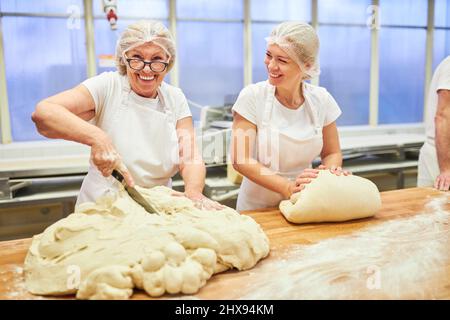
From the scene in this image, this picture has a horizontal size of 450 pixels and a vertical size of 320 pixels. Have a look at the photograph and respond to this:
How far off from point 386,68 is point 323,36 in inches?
39.4

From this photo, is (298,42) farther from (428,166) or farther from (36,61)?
(36,61)

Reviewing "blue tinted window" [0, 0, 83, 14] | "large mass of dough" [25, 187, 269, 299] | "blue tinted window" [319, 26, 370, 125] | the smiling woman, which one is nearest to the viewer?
"large mass of dough" [25, 187, 269, 299]

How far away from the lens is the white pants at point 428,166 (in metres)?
2.37

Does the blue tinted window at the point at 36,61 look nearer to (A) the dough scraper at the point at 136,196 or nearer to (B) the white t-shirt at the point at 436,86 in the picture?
(A) the dough scraper at the point at 136,196

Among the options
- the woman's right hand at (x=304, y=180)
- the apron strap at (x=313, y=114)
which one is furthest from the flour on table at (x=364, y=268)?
the apron strap at (x=313, y=114)

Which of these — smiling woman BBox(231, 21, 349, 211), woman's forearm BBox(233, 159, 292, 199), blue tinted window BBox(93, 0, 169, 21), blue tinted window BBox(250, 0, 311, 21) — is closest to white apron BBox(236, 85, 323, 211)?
smiling woman BBox(231, 21, 349, 211)

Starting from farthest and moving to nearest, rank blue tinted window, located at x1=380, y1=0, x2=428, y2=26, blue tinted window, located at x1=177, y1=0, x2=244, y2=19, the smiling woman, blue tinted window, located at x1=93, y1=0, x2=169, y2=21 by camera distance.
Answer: blue tinted window, located at x1=380, y1=0, x2=428, y2=26, blue tinted window, located at x1=177, y1=0, x2=244, y2=19, blue tinted window, located at x1=93, y1=0, x2=169, y2=21, the smiling woman

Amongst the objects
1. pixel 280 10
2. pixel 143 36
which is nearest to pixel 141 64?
pixel 143 36

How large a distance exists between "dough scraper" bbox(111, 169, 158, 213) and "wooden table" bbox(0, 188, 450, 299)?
0.35 metres

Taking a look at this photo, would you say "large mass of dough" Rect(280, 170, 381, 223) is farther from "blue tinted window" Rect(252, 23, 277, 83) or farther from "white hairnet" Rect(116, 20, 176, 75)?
"blue tinted window" Rect(252, 23, 277, 83)

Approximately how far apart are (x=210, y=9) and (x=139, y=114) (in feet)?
9.71

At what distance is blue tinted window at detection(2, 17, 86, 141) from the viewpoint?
3.65 meters

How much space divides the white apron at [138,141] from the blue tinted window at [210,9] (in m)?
2.69
